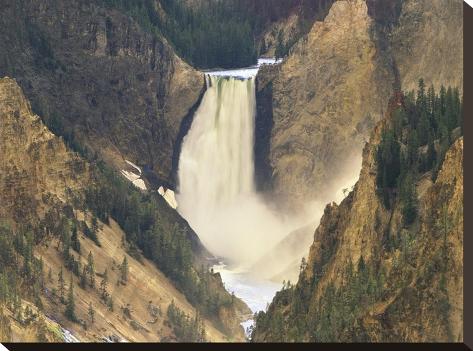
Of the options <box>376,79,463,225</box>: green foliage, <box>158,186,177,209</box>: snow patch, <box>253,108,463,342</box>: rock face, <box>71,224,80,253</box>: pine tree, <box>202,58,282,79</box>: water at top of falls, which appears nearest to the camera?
<box>253,108,463,342</box>: rock face

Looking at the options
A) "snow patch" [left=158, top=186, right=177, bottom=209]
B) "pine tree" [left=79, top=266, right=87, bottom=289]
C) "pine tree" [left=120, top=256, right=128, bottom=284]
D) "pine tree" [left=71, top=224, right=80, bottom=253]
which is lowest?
"snow patch" [left=158, top=186, right=177, bottom=209]

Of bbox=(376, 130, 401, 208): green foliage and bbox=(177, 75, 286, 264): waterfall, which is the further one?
bbox=(177, 75, 286, 264): waterfall

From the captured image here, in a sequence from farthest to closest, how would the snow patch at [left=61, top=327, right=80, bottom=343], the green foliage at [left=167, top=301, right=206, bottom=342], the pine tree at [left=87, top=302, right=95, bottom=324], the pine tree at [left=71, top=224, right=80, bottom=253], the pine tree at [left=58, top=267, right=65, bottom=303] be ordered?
the pine tree at [left=71, top=224, right=80, bottom=253], the green foliage at [left=167, top=301, right=206, bottom=342], the pine tree at [left=58, top=267, right=65, bottom=303], the pine tree at [left=87, top=302, right=95, bottom=324], the snow patch at [left=61, top=327, right=80, bottom=343]

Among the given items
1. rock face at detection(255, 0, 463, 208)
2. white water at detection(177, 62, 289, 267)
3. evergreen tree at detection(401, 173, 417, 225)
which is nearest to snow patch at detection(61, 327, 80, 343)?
evergreen tree at detection(401, 173, 417, 225)

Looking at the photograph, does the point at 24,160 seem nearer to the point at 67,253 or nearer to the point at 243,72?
the point at 67,253

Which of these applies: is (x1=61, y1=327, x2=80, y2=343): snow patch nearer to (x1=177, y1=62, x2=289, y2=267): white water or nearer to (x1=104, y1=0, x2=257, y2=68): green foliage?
(x1=177, y1=62, x2=289, y2=267): white water

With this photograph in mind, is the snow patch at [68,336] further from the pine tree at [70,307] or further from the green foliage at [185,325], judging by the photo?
the green foliage at [185,325]
